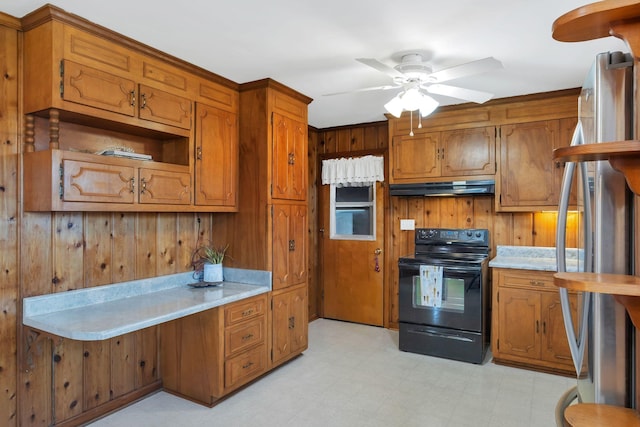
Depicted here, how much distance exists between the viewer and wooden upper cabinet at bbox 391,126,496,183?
398cm

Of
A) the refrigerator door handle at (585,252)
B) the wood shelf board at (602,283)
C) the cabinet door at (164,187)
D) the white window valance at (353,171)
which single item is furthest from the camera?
the white window valance at (353,171)

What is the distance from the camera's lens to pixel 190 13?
2.19 metres

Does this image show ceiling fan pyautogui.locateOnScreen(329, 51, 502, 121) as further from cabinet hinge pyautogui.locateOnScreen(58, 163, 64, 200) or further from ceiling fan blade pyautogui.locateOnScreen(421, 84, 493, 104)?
cabinet hinge pyautogui.locateOnScreen(58, 163, 64, 200)

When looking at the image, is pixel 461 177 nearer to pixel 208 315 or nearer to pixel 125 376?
pixel 208 315

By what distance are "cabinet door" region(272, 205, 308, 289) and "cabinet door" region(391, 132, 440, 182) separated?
1.26 m

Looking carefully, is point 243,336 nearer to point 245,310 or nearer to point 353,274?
point 245,310

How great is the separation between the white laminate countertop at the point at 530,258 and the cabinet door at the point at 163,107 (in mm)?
2940

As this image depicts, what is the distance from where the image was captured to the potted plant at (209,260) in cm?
332

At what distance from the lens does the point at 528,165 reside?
3.77 meters

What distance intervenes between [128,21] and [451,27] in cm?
190

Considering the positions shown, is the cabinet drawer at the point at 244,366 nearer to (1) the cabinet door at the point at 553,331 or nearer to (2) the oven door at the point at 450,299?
(2) the oven door at the point at 450,299

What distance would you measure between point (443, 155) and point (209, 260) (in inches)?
102

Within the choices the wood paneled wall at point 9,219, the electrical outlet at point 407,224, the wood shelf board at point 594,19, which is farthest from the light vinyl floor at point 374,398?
the wood shelf board at point 594,19

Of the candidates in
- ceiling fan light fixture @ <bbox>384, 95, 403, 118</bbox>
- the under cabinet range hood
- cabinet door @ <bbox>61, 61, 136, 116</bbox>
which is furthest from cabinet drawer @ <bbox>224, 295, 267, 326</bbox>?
the under cabinet range hood
